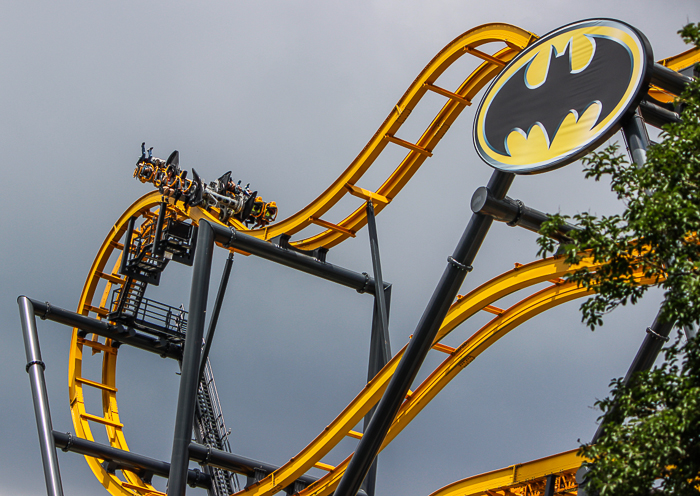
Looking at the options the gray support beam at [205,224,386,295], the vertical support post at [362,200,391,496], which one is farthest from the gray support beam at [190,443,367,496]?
the gray support beam at [205,224,386,295]

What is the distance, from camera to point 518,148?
786 centimetres

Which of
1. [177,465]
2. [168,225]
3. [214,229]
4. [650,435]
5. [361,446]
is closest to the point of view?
[650,435]

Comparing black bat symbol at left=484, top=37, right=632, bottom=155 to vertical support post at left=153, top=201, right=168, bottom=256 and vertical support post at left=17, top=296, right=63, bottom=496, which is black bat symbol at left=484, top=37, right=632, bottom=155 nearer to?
vertical support post at left=17, top=296, right=63, bottom=496

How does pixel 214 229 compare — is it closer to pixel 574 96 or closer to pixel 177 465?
pixel 177 465

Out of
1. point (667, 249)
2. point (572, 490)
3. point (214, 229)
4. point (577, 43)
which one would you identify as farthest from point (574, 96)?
point (214, 229)

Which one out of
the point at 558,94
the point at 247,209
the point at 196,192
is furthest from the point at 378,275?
the point at 558,94

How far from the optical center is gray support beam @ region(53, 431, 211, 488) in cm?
1499

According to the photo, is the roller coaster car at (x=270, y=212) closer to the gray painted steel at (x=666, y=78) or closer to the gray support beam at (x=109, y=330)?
the gray support beam at (x=109, y=330)

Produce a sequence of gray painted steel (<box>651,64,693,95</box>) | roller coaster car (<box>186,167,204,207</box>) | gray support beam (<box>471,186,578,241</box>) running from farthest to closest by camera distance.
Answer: roller coaster car (<box>186,167,204,207</box>)
gray support beam (<box>471,186,578,241</box>)
gray painted steel (<box>651,64,693,95</box>)

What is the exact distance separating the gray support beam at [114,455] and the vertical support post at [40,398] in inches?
63.4

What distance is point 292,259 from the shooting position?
13453 millimetres

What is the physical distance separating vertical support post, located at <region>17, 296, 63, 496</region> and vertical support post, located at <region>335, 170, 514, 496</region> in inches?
196

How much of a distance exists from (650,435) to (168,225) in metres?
12.8

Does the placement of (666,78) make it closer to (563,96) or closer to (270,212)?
(563,96)
